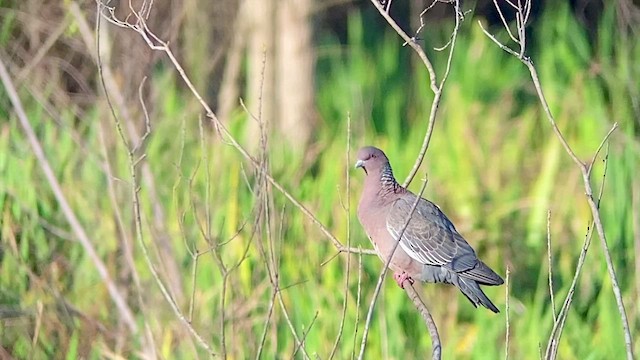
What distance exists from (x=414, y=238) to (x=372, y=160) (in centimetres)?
29

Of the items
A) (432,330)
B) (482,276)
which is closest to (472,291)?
(482,276)

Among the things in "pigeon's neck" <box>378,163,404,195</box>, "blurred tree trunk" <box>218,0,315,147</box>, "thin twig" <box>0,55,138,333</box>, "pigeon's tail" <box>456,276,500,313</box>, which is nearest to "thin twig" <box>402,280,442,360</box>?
"pigeon's tail" <box>456,276,500,313</box>

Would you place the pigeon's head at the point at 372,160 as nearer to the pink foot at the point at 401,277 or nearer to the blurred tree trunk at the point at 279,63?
the pink foot at the point at 401,277

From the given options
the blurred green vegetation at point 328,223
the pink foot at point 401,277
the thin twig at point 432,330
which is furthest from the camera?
the blurred green vegetation at point 328,223

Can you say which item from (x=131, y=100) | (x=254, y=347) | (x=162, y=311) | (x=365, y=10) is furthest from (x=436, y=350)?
(x=365, y=10)

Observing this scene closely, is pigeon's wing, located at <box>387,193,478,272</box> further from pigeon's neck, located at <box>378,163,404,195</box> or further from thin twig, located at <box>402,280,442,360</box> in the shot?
thin twig, located at <box>402,280,442,360</box>

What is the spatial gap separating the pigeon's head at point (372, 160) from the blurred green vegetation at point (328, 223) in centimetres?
7

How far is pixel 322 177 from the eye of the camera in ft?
18.8

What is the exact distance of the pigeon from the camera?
3.59m

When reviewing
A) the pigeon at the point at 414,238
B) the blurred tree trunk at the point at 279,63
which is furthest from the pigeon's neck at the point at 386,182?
the blurred tree trunk at the point at 279,63

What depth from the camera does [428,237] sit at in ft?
12.3

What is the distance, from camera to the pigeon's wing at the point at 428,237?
3623 millimetres

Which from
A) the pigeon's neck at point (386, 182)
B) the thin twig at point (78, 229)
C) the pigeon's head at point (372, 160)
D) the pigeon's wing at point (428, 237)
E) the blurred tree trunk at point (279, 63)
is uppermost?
the blurred tree trunk at point (279, 63)

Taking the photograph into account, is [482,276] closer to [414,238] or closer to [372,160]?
[414,238]
